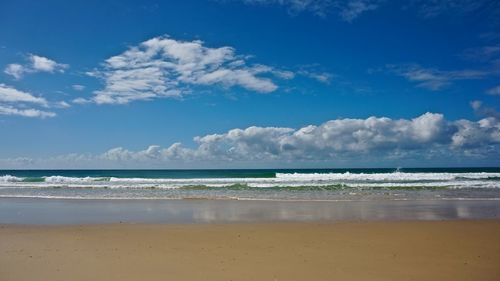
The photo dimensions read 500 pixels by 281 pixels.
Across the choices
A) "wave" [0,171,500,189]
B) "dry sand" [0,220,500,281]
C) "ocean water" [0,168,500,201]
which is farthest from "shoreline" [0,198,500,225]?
"wave" [0,171,500,189]

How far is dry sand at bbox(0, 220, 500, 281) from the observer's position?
6473 millimetres

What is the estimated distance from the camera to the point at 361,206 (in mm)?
17109

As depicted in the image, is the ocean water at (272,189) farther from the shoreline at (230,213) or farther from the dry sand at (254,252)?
the dry sand at (254,252)

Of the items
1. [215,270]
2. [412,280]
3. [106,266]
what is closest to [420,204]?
[412,280]

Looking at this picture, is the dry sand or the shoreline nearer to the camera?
the dry sand

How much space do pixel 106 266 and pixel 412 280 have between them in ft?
17.8

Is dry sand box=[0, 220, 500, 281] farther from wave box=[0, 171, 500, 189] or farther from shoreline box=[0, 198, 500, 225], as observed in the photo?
wave box=[0, 171, 500, 189]

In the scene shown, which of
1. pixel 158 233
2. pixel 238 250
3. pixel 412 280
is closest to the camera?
pixel 412 280

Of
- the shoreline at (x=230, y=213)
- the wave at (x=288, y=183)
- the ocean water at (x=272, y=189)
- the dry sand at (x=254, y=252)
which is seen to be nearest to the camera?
the dry sand at (x=254, y=252)

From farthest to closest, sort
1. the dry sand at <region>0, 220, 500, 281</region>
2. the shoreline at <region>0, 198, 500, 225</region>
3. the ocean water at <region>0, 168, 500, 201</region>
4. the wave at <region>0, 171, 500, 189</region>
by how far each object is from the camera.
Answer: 1. the wave at <region>0, 171, 500, 189</region>
2. the ocean water at <region>0, 168, 500, 201</region>
3. the shoreline at <region>0, 198, 500, 225</region>
4. the dry sand at <region>0, 220, 500, 281</region>

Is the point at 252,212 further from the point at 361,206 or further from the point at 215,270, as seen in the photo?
the point at 215,270

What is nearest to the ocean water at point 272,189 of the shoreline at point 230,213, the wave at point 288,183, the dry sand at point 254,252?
the wave at point 288,183

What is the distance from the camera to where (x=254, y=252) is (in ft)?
26.3

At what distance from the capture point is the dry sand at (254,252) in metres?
6.47
